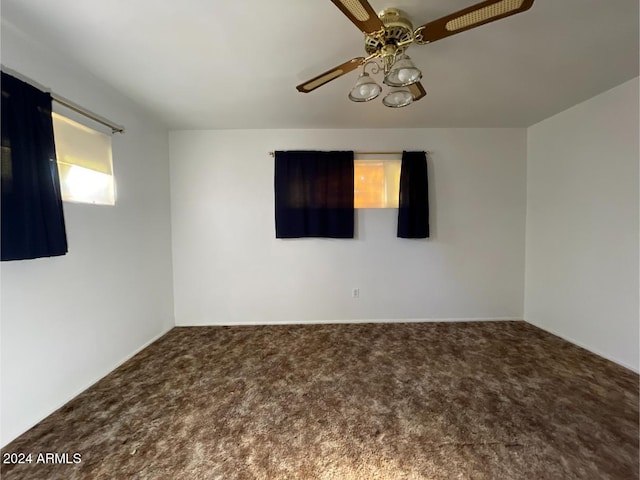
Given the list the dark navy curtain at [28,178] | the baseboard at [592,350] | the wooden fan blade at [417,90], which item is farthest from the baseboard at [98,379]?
the baseboard at [592,350]

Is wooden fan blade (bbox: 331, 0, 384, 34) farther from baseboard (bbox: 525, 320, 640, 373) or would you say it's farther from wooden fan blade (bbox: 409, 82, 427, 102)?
baseboard (bbox: 525, 320, 640, 373)

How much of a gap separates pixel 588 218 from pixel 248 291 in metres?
3.80

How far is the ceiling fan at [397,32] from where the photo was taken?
1.10 metres

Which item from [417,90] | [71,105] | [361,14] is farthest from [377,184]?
A: [71,105]

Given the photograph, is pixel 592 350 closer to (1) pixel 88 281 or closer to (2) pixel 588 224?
(2) pixel 588 224

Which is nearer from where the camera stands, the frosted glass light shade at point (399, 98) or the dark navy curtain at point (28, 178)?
the dark navy curtain at point (28, 178)

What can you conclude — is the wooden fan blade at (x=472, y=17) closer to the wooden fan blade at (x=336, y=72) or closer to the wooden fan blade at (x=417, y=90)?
the wooden fan blade at (x=336, y=72)

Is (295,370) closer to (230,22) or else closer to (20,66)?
(230,22)

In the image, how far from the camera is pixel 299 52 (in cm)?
179

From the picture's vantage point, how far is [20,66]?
5.31ft

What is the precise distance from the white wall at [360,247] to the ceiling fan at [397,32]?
1699 millimetres

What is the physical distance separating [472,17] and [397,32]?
0.39m

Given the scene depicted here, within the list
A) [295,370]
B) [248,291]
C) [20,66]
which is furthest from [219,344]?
[20,66]

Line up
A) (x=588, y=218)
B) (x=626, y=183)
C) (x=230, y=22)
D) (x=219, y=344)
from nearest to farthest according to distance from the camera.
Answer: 1. (x=230, y=22)
2. (x=626, y=183)
3. (x=588, y=218)
4. (x=219, y=344)
